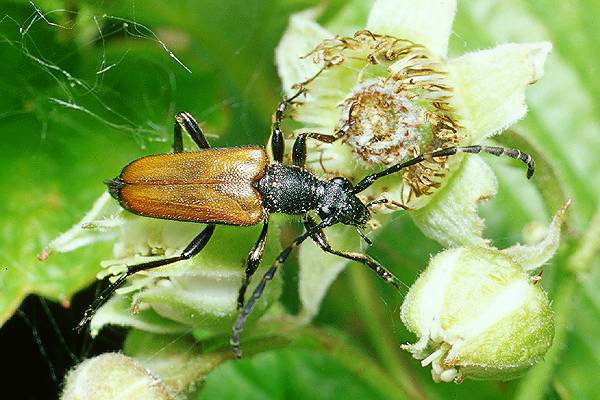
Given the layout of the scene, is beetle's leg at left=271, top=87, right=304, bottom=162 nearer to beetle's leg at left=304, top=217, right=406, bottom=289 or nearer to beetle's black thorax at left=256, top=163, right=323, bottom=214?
beetle's black thorax at left=256, top=163, right=323, bottom=214

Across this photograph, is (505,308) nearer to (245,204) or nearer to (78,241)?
(245,204)

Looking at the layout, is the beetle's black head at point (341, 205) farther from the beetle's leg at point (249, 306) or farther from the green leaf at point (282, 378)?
the green leaf at point (282, 378)

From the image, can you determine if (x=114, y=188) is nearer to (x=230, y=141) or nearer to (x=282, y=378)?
(x=230, y=141)

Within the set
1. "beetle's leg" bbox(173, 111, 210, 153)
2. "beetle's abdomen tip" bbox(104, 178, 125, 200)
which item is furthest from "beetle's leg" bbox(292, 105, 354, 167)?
"beetle's abdomen tip" bbox(104, 178, 125, 200)

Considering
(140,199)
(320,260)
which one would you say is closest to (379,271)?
(320,260)

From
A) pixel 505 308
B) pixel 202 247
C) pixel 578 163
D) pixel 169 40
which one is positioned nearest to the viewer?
pixel 505 308

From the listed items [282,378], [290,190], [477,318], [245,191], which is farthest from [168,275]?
[282,378]
